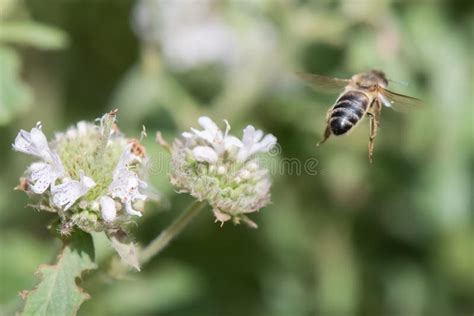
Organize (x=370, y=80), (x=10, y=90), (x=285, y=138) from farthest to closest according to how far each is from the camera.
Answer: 1. (x=285, y=138)
2. (x=10, y=90)
3. (x=370, y=80)

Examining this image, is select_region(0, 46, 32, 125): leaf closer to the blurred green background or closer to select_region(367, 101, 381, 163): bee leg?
the blurred green background

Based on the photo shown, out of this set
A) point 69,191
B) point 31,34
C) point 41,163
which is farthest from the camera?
point 31,34

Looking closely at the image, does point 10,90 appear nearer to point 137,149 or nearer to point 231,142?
point 137,149

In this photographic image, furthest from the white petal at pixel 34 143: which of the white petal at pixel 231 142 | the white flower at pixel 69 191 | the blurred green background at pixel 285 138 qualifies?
the blurred green background at pixel 285 138

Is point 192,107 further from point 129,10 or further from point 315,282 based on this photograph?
point 315,282

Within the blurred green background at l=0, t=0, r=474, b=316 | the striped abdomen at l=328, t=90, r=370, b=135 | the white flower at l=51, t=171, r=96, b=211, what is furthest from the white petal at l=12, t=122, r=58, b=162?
the blurred green background at l=0, t=0, r=474, b=316

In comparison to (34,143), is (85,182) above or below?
below

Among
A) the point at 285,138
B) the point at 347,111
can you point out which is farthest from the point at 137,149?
the point at 285,138
